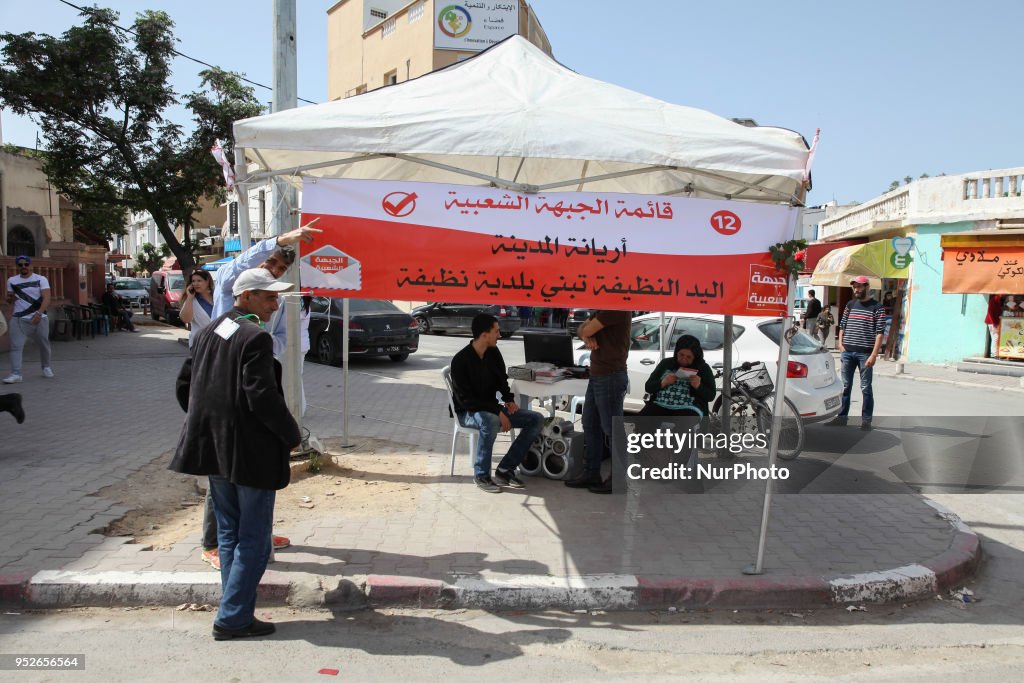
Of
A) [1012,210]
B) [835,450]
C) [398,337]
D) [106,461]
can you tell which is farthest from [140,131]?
[1012,210]

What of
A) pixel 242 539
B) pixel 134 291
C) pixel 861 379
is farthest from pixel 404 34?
pixel 242 539

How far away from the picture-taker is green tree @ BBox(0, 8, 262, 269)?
17859mm

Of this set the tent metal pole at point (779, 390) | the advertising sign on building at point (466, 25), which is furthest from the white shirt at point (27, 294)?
the advertising sign on building at point (466, 25)

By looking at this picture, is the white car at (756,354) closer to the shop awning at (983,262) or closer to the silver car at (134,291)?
the shop awning at (983,262)

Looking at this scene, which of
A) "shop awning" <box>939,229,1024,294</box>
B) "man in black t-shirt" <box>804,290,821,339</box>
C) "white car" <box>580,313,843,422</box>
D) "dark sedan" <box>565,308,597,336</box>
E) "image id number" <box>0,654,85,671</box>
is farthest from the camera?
"dark sedan" <box>565,308,597,336</box>

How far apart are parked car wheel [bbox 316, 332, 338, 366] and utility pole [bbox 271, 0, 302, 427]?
8.70m

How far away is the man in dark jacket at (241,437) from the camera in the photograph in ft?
11.7

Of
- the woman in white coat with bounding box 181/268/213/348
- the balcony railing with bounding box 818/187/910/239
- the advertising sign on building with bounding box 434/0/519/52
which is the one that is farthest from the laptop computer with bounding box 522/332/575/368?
the advertising sign on building with bounding box 434/0/519/52

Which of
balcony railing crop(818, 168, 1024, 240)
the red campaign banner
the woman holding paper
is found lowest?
the woman holding paper

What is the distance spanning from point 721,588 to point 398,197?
3.27 metres

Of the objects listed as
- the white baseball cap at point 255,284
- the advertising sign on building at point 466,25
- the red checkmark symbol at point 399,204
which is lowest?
the white baseball cap at point 255,284

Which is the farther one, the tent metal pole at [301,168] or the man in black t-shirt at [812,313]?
the man in black t-shirt at [812,313]
